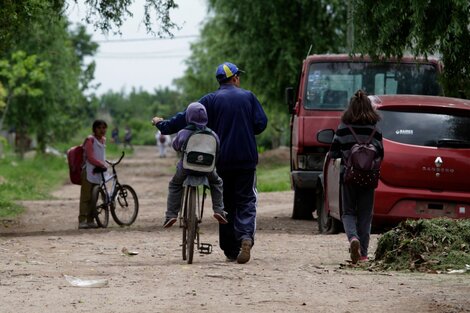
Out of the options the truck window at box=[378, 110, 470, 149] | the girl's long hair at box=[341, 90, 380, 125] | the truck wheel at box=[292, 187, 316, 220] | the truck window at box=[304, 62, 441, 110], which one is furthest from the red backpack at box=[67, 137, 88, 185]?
the girl's long hair at box=[341, 90, 380, 125]

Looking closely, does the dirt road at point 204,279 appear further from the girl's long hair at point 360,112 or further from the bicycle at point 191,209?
the girl's long hair at point 360,112

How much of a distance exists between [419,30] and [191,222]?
4520 millimetres

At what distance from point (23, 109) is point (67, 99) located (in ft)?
8.29

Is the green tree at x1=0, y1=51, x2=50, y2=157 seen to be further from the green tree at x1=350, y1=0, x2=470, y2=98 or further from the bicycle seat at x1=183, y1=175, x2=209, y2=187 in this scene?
the bicycle seat at x1=183, y1=175, x2=209, y2=187

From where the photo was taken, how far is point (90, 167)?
19203mm

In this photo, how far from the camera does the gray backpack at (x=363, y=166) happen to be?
12492mm

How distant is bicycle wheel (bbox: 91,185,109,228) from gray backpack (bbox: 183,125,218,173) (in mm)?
7158

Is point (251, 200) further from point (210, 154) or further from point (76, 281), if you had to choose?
point (76, 281)

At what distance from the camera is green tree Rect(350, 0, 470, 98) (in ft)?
49.8

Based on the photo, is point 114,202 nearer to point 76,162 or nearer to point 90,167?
point 90,167

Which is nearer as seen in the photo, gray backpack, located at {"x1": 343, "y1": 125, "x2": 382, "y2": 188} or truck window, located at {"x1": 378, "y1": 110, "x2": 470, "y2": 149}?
gray backpack, located at {"x1": 343, "y1": 125, "x2": 382, "y2": 188}

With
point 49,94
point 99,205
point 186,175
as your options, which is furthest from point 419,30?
point 49,94

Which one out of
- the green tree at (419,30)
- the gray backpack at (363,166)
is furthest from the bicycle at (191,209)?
the green tree at (419,30)

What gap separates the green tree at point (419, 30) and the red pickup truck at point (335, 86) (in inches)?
67.1
